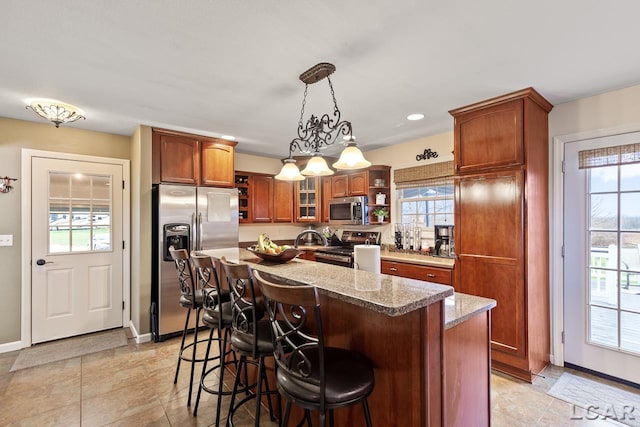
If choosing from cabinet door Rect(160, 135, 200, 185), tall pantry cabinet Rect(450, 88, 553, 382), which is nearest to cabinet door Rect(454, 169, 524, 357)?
tall pantry cabinet Rect(450, 88, 553, 382)

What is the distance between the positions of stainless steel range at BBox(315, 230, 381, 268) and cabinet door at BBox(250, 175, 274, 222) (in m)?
1.10

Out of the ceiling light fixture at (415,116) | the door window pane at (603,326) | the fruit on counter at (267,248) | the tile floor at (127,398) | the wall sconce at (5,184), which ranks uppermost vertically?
the ceiling light fixture at (415,116)

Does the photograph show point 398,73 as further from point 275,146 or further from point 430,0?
point 275,146

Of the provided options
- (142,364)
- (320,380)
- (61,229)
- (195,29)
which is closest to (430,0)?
(195,29)

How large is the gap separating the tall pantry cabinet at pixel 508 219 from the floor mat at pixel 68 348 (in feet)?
12.9

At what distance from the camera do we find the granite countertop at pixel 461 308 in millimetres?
1375

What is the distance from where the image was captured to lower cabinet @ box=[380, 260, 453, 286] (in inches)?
126

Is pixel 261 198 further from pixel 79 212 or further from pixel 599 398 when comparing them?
pixel 599 398

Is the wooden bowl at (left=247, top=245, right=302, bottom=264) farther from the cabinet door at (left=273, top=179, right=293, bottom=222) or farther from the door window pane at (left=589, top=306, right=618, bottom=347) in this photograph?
the cabinet door at (left=273, top=179, right=293, bottom=222)

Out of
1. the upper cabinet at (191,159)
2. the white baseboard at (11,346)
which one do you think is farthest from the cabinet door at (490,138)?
the white baseboard at (11,346)

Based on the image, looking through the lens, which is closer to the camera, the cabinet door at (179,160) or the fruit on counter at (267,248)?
the fruit on counter at (267,248)

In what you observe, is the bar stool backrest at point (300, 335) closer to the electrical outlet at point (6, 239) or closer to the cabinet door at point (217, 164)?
the cabinet door at point (217, 164)

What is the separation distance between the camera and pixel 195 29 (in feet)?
5.76

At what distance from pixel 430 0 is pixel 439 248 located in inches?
115
